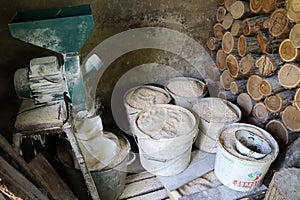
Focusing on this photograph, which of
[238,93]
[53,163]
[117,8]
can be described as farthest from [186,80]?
[53,163]

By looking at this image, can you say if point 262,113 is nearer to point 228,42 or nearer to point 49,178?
point 228,42

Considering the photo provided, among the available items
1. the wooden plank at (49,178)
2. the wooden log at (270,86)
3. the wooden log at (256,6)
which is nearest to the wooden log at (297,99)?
the wooden log at (270,86)

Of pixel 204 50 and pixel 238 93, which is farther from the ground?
pixel 204 50

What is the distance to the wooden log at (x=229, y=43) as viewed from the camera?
1.99 metres

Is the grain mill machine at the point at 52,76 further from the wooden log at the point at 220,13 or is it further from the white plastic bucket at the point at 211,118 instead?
the wooden log at the point at 220,13

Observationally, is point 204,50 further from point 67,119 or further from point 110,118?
point 67,119

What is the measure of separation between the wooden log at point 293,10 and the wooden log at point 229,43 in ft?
1.64

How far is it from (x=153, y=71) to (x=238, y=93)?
27.5 inches

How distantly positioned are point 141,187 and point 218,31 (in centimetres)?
134

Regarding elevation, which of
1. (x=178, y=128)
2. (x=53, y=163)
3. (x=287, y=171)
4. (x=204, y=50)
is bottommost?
(x=53, y=163)

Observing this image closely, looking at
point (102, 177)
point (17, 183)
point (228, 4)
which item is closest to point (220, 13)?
point (228, 4)

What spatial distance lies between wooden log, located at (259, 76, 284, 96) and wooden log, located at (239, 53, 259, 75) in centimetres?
13

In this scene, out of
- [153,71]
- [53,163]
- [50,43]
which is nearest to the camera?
[50,43]

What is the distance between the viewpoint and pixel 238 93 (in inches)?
A: 81.3
